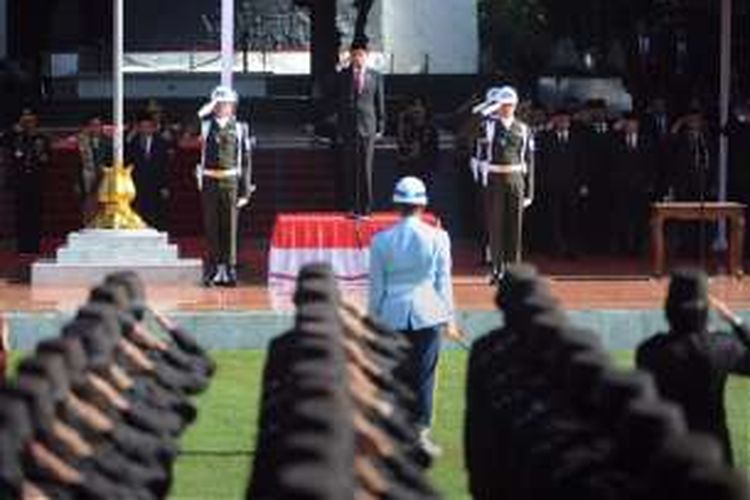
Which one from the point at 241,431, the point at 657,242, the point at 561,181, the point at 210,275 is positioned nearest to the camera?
the point at 241,431

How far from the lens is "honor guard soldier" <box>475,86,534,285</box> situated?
68.0ft

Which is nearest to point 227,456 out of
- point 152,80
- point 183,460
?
point 183,460

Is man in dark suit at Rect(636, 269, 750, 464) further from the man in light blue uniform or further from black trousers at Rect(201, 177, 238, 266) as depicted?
black trousers at Rect(201, 177, 238, 266)

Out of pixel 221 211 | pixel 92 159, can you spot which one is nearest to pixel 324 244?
pixel 221 211

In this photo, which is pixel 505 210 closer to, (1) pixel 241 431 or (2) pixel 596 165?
(2) pixel 596 165

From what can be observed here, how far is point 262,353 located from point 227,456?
500cm

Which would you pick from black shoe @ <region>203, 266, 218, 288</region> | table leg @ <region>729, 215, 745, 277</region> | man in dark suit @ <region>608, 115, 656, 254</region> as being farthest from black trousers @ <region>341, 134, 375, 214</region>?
man in dark suit @ <region>608, 115, 656, 254</region>

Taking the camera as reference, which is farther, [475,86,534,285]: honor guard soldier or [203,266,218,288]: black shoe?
[203,266,218,288]: black shoe

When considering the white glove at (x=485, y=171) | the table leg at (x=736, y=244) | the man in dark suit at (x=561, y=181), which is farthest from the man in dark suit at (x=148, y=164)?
the table leg at (x=736, y=244)

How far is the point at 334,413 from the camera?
222 inches

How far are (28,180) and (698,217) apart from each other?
8660 millimetres

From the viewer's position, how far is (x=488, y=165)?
2097cm

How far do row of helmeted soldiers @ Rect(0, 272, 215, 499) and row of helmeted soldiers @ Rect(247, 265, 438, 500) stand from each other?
1.20ft

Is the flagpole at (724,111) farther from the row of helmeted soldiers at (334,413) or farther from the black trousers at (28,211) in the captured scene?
the row of helmeted soldiers at (334,413)
